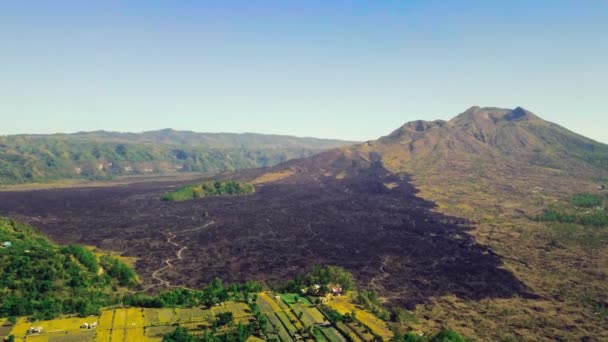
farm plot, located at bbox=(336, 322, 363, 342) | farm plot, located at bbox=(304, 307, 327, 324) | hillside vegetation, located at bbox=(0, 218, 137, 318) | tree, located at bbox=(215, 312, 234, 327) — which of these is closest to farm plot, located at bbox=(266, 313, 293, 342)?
farm plot, located at bbox=(304, 307, 327, 324)

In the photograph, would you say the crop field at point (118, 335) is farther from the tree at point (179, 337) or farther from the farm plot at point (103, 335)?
the tree at point (179, 337)

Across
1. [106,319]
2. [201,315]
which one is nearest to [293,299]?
[201,315]

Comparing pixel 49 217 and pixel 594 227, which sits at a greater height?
pixel 594 227

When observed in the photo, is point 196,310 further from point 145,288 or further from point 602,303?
point 602,303

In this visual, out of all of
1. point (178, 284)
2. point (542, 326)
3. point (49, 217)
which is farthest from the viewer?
point (49, 217)

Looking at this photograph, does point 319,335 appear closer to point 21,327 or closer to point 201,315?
point 201,315

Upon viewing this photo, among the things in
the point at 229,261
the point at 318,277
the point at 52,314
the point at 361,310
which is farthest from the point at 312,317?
the point at 229,261
